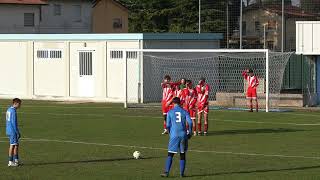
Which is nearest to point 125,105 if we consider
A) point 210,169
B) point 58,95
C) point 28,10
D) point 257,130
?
point 58,95

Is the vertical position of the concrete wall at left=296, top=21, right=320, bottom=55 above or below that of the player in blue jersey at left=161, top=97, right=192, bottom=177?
above

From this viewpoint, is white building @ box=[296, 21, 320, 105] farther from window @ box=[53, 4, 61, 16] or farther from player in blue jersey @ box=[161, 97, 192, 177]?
window @ box=[53, 4, 61, 16]

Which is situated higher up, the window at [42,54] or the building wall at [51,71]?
the window at [42,54]

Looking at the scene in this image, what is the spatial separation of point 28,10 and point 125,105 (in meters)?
33.3

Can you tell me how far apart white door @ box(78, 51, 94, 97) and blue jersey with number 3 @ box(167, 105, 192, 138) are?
29.0 metres

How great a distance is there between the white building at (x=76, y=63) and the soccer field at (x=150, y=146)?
7.95 meters

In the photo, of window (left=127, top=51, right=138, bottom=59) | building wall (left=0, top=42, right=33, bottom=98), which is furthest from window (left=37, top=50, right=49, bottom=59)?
window (left=127, top=51, right=138, bottom=59)

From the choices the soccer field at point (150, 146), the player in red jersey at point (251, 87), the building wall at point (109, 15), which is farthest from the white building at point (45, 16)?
the player in red jersey at point (251, 87)

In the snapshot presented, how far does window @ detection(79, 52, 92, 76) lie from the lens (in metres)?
47.4

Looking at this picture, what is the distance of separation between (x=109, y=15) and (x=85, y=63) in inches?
1438

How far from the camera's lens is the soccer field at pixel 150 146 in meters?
19.2

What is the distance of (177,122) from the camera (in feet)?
60.1

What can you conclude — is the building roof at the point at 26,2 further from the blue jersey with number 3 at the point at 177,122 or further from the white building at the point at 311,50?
the blue jersey with number 3 at the point at 177,122

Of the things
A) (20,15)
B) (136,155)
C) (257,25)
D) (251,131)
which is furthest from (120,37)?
(20,15)
